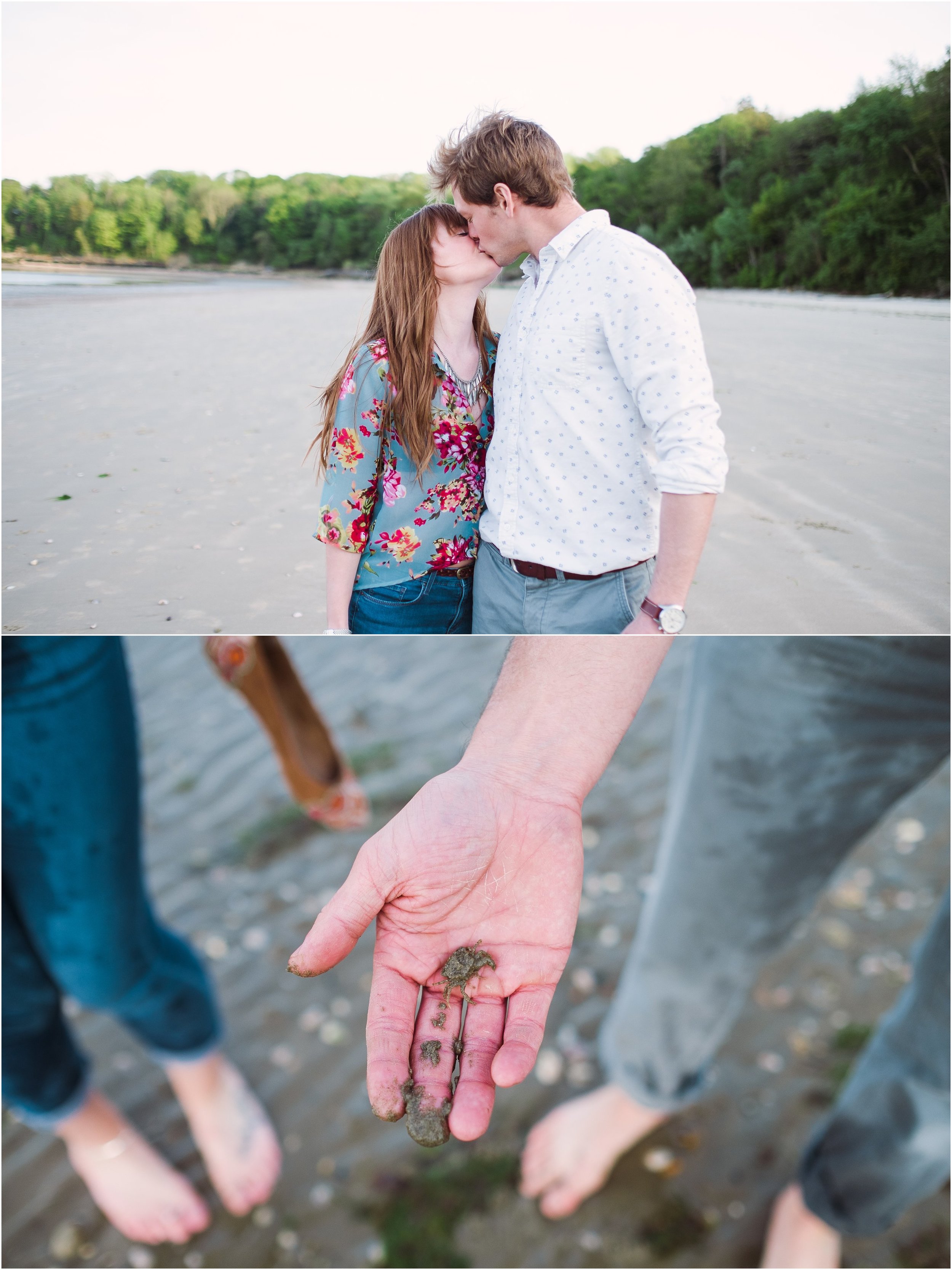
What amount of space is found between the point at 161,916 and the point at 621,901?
1.13m

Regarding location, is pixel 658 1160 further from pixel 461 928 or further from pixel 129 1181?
pixel 461 928

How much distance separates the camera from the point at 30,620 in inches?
52.3

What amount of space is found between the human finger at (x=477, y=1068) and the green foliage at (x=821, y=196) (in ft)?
3.38

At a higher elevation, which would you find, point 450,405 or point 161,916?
point 450,405

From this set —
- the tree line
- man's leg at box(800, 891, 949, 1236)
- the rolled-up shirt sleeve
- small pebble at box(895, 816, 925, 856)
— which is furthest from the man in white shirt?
small pebble at box(895, 816, 925, 856)

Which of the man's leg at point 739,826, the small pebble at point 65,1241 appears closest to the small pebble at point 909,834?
the man's leg at point 739,826

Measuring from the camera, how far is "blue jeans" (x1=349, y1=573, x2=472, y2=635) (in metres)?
0.97

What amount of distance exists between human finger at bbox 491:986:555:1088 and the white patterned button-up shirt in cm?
45

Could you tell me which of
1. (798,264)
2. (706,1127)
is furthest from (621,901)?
(798,264)

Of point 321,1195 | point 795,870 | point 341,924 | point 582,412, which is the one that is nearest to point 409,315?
point 582,412

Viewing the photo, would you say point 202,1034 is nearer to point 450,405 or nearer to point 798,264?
point 450,405

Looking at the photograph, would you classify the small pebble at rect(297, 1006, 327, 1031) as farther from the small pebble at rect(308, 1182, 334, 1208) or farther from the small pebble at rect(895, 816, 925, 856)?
the small pebble at rect(895, 816, 925, 856)

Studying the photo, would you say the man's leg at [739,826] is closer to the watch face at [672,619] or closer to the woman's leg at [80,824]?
the watch face at [672,619]

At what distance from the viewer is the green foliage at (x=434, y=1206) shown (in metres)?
1.52
